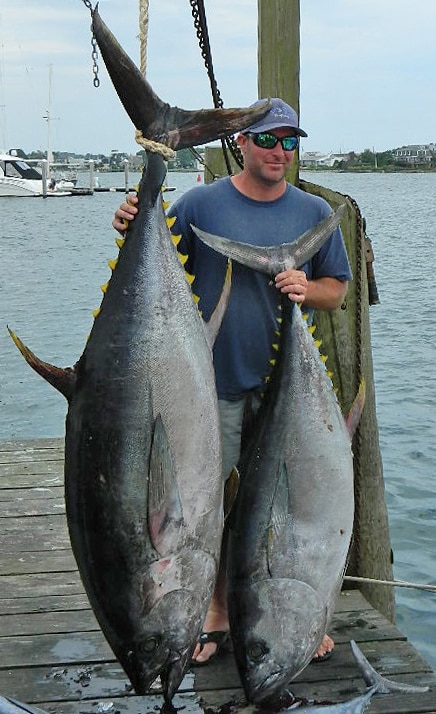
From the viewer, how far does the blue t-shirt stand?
293 cm

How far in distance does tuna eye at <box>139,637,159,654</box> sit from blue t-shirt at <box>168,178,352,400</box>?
1.00 m

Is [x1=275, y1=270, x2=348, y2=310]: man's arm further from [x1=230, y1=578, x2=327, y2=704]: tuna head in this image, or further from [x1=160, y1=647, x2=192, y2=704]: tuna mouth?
[x1=160, y1=647, x2=192, y2=704]: tuna mouth

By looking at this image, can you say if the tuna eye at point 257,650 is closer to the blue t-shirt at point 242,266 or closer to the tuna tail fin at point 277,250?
the blue t-shirt at point 242,266

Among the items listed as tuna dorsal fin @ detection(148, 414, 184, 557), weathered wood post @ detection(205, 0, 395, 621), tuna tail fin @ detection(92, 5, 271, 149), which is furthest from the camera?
weathered wood post @ detection(205, 0, 395, 621)

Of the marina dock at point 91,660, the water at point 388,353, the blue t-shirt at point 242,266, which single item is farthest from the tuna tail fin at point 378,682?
the water at point 388,353

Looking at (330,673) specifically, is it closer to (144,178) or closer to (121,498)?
(121,498)

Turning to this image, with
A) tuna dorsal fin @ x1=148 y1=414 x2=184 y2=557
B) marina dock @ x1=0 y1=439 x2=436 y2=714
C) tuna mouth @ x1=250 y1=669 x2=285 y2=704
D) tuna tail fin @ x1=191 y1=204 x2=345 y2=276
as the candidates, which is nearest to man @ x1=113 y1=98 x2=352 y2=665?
tuna tail fin @ x1=191 y1=204 x2=345 y2=276

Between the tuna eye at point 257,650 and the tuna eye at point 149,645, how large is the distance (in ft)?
1.15

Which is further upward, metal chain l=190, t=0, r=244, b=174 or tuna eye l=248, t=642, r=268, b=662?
metal chain l=190, t=0, r=244, b=174

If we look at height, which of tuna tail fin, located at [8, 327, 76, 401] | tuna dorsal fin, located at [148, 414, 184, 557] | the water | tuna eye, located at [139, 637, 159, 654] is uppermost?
tuna tail fin, located at [8, 327, 76, 401]

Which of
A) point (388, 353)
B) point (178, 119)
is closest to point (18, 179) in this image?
point (388, 353)

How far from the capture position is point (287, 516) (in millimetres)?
2492

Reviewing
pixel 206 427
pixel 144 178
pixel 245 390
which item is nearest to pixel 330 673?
pixel 245 390

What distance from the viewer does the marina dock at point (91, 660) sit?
291cm
